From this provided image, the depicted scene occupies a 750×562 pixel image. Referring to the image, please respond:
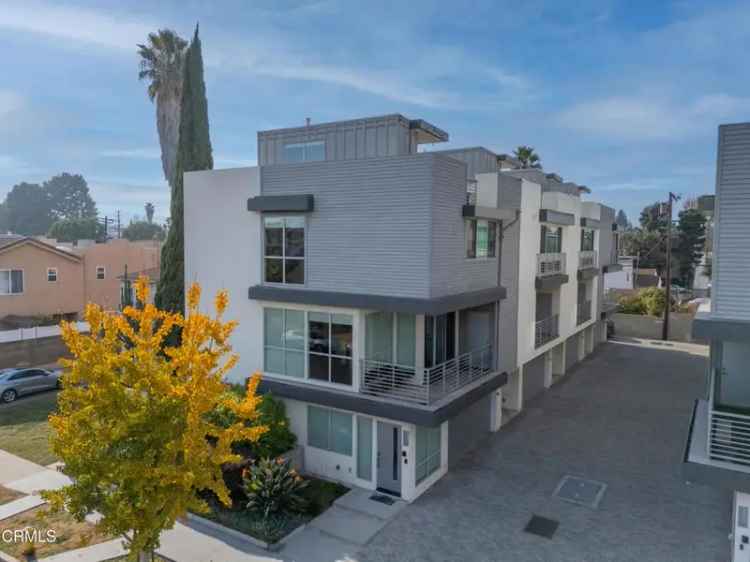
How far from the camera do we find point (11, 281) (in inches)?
1283

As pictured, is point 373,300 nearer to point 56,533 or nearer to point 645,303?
point 56,533

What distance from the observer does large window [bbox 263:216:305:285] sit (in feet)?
51.4

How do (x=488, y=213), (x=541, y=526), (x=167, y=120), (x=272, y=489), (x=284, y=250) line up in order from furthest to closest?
(x=167, y=120)
(x=488, y=213)
(x=284, y=250)
(x=272, y=489)
(x=541, y=526)

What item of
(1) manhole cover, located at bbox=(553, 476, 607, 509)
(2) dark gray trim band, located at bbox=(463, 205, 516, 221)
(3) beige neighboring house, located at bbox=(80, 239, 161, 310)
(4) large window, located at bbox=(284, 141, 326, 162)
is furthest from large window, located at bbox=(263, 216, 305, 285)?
(3) beige neighboring house, located at bbox=(80, 239, 161, 310)

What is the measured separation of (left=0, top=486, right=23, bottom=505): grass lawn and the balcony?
17887mm

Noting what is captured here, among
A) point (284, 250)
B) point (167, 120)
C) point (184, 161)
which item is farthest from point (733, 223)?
point (167, 120)

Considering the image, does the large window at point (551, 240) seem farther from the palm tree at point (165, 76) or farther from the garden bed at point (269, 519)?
the palm tree at point (165, 76)

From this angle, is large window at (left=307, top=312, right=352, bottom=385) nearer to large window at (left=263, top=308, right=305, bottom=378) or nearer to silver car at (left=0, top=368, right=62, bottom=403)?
large window at (left=263, top=308, right=305, bottom=378)

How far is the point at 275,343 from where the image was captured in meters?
16.4

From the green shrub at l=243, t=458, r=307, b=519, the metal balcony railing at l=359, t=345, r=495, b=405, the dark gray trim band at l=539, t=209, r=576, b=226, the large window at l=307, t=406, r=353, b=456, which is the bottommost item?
the green shrub at l=243, t=458, r=307, b=519

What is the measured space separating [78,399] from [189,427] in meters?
1.94

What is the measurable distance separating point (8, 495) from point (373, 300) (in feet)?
36.2

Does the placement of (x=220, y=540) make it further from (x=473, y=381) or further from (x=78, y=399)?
(x=473, y=381)

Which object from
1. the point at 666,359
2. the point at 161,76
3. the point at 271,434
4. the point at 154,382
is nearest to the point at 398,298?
the point at 271,434
